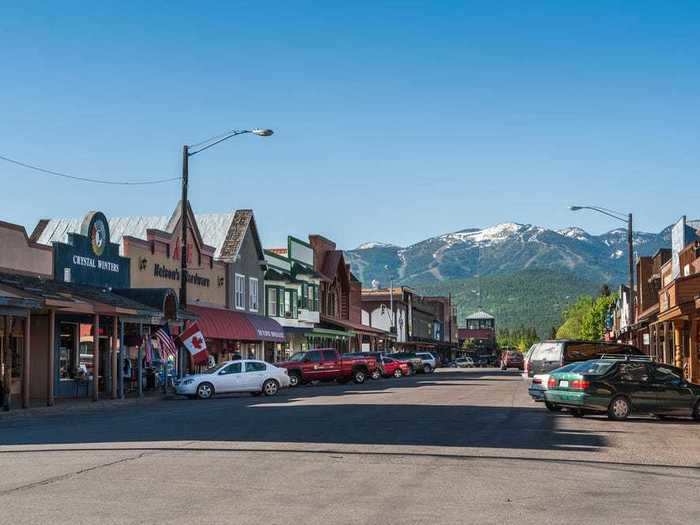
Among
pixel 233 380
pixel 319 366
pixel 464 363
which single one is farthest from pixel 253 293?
pixel 464 363

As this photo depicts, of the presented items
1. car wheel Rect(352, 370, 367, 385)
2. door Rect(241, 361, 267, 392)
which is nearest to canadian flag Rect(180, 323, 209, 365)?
door Rect(241, 361, 267, 392)

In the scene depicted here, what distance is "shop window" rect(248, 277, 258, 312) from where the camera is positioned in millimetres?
57312

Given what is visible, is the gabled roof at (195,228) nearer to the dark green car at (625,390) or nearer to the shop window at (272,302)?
the shop window at (272,302)

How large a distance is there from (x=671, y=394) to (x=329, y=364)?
26.6m

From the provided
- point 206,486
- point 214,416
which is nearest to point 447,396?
point 214,416

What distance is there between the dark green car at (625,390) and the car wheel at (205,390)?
47.3ft

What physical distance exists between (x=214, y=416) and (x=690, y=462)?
11.4 m

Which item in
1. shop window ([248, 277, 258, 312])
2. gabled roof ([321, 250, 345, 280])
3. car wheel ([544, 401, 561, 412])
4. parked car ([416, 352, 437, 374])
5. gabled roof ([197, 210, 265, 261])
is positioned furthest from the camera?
gabled roof ([321, 250, 345, 280])

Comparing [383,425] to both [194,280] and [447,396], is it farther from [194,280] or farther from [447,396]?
[194,280]

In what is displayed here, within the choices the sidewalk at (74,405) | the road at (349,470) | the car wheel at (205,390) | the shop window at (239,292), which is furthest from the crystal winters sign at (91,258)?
the shop window at (239,292)

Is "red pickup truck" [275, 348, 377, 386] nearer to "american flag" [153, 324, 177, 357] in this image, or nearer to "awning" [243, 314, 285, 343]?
"awning" [243, 314, 285, 343]

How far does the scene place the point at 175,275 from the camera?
4753 cm

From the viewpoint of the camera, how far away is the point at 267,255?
61500 mm

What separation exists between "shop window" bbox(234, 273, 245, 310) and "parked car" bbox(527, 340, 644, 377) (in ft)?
90.1
